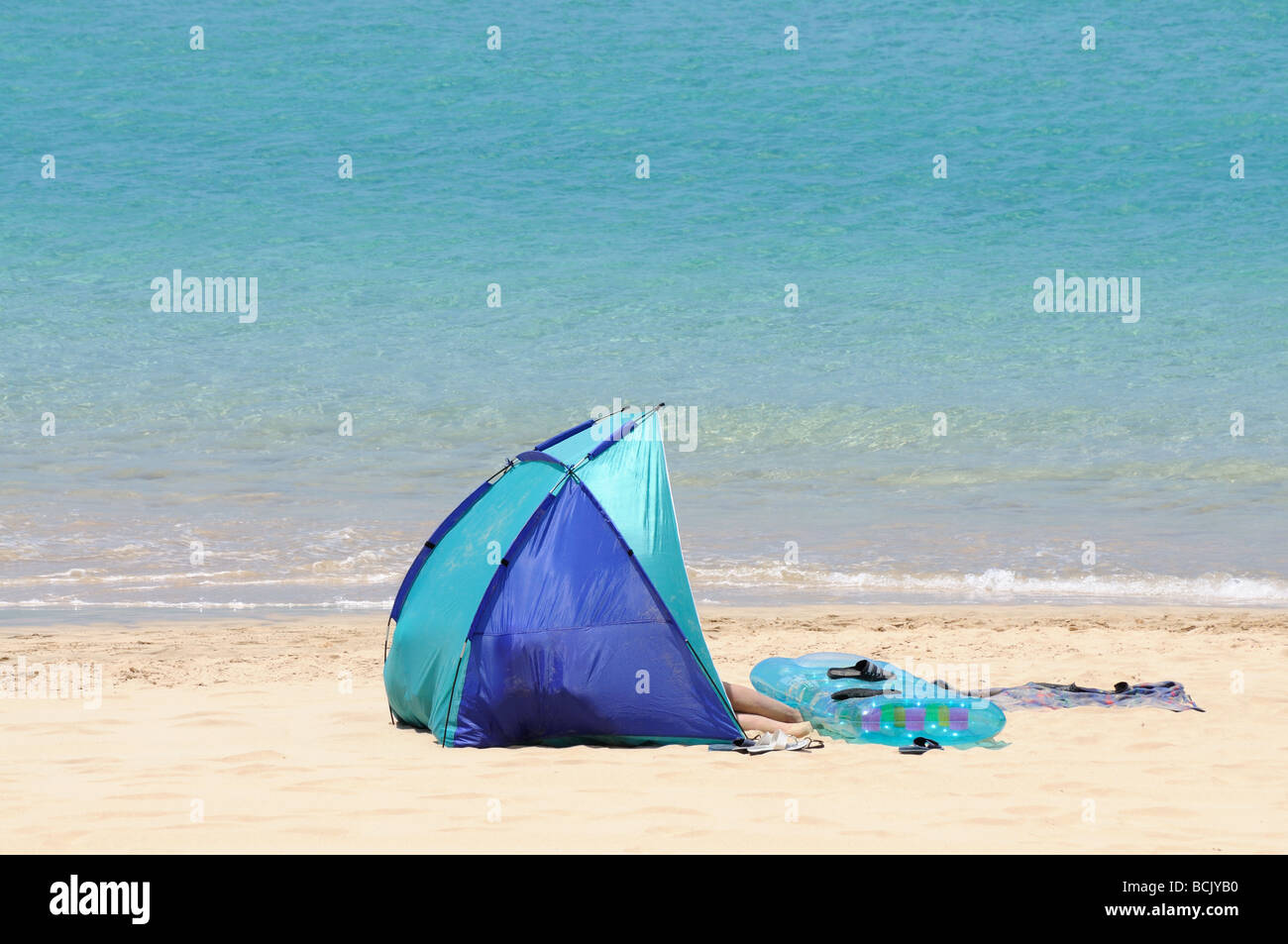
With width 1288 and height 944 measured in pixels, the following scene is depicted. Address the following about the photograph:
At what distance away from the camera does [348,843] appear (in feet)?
17.6

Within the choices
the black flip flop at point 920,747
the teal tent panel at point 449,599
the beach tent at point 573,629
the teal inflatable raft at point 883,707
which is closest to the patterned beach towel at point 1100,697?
the teal inflatable raft at point 883,707

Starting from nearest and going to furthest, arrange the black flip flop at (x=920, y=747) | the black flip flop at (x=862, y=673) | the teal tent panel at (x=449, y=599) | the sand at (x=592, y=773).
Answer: the sand at (x=592, y=773)
the black flip flop at (x=920, y=747)
the teal tent panel at (x=449, y=599)
the black flip flop at (x=862, y=673)

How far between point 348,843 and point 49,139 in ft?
92.3

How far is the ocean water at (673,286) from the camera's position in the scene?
13781mm

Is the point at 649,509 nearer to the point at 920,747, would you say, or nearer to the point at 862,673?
the point at 862,673

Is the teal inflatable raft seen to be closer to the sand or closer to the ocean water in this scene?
the sand

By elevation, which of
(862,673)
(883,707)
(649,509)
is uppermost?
(649,509)

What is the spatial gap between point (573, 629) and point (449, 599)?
79 centimetres

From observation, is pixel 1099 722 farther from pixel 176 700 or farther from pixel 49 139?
pixel 49 139

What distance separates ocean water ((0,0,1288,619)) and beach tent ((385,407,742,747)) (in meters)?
4.22

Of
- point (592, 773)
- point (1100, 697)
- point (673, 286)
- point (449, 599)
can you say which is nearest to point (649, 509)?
point (449, 599)

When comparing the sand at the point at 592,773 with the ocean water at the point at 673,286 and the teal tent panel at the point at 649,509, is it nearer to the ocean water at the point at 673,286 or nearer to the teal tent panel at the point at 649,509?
the teal tent panel at the point at 649,509

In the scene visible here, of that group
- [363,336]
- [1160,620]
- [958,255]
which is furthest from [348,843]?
[958,255]

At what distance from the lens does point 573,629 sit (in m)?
7.19
